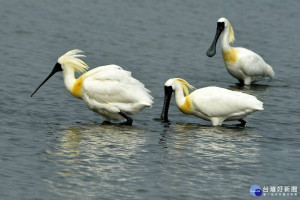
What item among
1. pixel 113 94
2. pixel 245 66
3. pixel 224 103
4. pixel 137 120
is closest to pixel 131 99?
pixel 113 94

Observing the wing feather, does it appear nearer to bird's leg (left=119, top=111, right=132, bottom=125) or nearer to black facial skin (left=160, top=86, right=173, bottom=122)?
black facial skin (left=160, top=86, right=173, bottom=122)

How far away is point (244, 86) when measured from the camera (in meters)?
22.1

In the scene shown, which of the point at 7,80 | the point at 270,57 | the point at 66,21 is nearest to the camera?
the point at 7,80

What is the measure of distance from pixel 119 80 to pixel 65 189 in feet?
15.5

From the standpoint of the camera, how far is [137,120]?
17.2 meters

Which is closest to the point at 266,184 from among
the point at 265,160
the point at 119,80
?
the point at 265,160

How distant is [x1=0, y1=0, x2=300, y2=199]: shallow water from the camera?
41.7ft

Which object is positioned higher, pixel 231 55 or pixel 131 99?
pixel 231 55

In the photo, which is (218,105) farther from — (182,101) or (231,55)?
(231,55)

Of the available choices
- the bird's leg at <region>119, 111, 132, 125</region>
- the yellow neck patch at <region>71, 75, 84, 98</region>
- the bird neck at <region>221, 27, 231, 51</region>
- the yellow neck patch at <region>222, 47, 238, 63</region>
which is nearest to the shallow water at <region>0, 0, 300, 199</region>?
the bird's leg at <region>119, 111, 132, 125</region>

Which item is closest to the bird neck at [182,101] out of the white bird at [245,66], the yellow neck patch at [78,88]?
the yellow neck patch at [78,88]

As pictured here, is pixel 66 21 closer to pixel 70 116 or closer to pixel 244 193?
pixel 70 116

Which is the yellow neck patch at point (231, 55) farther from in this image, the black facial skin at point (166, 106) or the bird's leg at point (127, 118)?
the bird's leg at point (127, 118)

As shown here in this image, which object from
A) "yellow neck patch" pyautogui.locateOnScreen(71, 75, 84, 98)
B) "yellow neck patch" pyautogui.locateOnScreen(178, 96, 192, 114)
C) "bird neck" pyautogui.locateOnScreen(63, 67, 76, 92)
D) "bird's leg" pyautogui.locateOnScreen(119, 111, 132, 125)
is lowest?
"bird's leg" pyautogui.locateOnScreen(119, 111, 132, 125)
